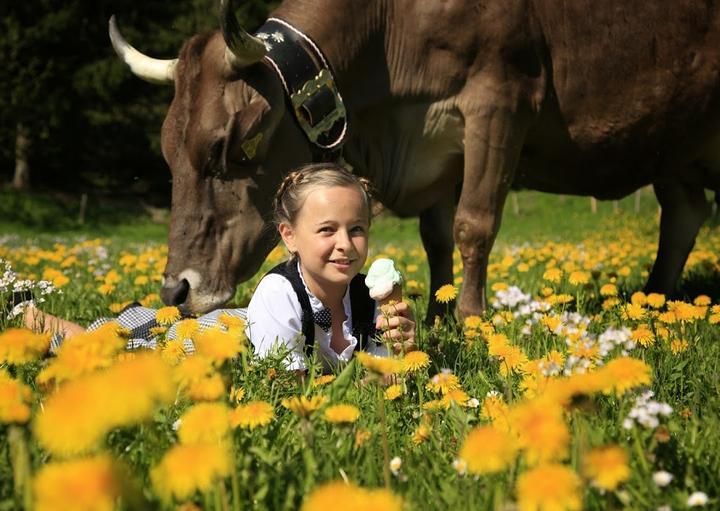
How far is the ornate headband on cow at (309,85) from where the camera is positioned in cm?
386

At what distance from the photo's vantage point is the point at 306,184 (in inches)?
107

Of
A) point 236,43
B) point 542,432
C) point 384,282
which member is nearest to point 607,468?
point 542,432

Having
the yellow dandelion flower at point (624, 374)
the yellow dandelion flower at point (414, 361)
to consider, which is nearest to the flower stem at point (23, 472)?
the yellow dandelion flower at point (624, 374)

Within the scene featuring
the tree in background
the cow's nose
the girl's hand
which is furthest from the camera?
the tree in background

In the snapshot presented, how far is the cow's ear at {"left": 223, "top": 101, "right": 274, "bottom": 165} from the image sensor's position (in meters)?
3.73

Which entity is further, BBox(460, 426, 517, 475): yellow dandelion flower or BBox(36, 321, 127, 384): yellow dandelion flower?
BBox(36, 321, 127, 384): yellow dandelion flower

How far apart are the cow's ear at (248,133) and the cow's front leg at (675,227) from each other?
9.11 ft

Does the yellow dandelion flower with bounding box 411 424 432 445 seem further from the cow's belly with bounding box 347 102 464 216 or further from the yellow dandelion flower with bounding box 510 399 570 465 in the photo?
the cow's belly with bounding box 347 102 464 216

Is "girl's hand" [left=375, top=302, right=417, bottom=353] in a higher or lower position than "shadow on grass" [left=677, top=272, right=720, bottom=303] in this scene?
higher

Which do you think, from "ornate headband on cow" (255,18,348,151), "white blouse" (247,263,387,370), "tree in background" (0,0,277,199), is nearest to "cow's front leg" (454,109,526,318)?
"ornate headband on cow" (255,18,348,151)

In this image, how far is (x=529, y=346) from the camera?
2.76m

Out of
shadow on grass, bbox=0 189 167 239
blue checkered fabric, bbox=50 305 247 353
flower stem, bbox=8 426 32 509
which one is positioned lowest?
shadow on grass, bbox=0 189 167 239

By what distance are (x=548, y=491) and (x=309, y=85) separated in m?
3.21

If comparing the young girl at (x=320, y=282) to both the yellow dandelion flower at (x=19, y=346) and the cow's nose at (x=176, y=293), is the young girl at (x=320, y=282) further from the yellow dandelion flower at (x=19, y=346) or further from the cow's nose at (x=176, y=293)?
the yellow dandelion flower at (x=19, y=346)
